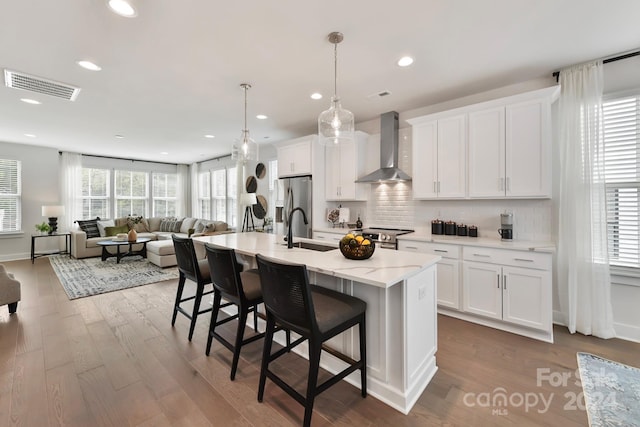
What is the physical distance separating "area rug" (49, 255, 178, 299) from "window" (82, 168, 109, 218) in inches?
67.4

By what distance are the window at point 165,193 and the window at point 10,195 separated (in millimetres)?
2960

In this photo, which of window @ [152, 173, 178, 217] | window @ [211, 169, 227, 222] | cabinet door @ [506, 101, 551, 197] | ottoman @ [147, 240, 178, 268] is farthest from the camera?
window @ [152, 173, 178, 217]

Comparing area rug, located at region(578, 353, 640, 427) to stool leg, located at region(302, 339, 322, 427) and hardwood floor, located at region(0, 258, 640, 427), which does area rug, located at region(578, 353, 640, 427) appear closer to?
hardwood floor, located at region(0, 258, 640, 427)

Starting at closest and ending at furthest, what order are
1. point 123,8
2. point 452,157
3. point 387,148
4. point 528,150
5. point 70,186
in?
1. point 123,8
2. point 528,150
3. point 452,157
4. point 387,148
5. point 70,186

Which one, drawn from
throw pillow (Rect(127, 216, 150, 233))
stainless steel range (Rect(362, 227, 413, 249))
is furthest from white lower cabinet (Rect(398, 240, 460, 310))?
throw pillow (Rect(127, 216, 150, 233))

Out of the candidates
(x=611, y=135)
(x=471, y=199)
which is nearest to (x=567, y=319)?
(x=471, y=199)

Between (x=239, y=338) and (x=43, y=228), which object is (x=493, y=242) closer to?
(x=239, y=338)

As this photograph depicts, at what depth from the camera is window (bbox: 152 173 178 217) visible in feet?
29.1

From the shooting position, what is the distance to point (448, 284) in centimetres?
315

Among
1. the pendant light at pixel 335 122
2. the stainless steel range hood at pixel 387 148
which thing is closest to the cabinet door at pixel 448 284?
the stainless steel range hood at pixel 387 148

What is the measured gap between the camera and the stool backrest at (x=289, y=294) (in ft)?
4.90

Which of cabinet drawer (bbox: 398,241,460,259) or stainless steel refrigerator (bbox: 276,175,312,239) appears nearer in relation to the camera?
cabinet drawer (bbox: 398,241,460,259)

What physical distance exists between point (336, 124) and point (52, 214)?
291 inches

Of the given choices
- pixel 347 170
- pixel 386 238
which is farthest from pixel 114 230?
pixel 386 238
